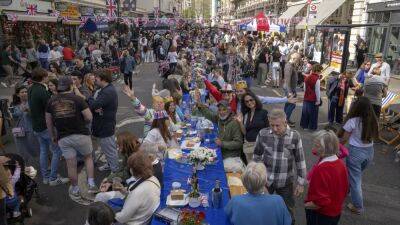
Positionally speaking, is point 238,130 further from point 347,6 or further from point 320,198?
point 347,6

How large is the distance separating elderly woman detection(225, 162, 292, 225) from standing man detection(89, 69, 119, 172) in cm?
354

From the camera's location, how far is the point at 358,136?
5.06 meters

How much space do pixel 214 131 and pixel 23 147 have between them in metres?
3.62

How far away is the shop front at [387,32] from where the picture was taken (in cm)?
1842

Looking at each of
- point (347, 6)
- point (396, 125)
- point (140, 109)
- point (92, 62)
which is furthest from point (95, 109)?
point (347, 6)

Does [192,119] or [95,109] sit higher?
[95,109]

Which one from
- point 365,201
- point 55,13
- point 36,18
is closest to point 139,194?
point 365,201

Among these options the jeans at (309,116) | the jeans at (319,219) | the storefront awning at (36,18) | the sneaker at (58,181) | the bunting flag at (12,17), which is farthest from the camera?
Result: the storefront awning at (36,18)

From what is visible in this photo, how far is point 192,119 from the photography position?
714 cm

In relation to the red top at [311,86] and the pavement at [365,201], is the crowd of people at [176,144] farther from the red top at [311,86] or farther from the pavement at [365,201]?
the pavement at [365,201]

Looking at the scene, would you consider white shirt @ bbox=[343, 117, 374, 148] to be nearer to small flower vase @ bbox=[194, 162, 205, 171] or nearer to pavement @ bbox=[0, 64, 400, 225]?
pavement @ bbox=[0, 64, 400, 225]

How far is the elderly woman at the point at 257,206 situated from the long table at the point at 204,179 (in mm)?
816

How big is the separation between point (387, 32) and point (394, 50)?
1112mm

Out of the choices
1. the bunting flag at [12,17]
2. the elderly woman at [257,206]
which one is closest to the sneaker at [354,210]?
the elderly woman at [257,206]
